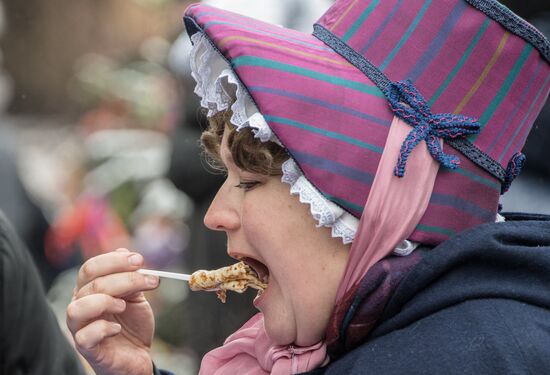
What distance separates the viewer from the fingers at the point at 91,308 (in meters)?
1.67

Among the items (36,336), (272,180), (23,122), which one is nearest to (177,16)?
(36,336)

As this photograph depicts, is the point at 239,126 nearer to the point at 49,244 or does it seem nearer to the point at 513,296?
the point at 513,296

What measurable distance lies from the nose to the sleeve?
1.83 ft

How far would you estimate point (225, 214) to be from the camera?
1585 mm

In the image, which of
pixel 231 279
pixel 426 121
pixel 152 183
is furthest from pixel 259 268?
pixel 152 183

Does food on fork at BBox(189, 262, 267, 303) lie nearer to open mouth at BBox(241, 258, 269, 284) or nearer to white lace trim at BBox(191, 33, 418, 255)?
open mouth at BBox(241, 258, 269, 284)

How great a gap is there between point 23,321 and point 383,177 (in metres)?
0.93

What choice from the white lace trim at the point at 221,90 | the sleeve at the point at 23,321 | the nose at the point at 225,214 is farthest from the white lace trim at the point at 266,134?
the sleeve at the point at 23,321

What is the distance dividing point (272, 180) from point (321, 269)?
0.60 ft

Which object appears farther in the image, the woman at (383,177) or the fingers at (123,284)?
the fingers at (123,284)

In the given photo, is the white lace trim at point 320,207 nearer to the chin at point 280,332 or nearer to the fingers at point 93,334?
the chin at point 280,332

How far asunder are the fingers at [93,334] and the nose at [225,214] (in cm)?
32

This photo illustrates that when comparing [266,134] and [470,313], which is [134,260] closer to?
[266,134]

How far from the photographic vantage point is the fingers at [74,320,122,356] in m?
1.68
